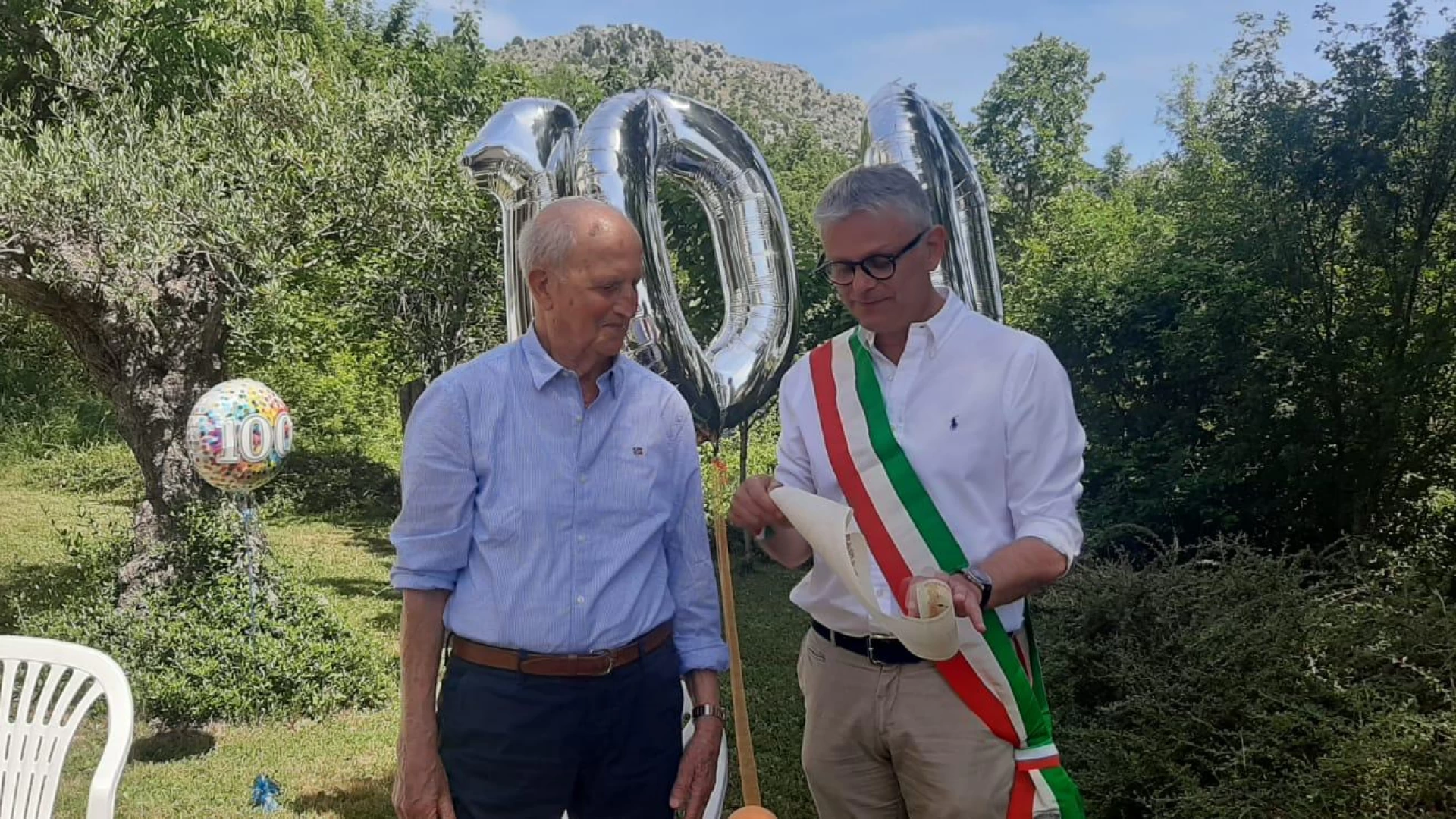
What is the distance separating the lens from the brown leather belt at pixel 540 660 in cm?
181

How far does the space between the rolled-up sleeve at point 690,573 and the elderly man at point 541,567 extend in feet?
0.31

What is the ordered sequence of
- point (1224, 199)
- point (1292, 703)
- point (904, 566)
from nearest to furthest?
point (904, 566)
point (1292, 703)
point (1224, 199)

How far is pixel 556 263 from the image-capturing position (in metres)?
1.81

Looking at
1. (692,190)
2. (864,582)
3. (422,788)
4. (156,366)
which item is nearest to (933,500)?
(864,582)

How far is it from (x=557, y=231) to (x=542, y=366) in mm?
237

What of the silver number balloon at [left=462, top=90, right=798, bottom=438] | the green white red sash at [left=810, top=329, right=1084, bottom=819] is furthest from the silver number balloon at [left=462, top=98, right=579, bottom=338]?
the green white red sash at [left=810, top=329, right=1084, bottom=819]

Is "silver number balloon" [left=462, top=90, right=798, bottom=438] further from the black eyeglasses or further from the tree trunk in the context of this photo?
the tree trunk

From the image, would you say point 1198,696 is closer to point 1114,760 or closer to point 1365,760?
point 1114,760

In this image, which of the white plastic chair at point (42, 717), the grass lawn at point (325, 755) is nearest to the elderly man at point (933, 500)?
the white plastic chair at point (42, 717)

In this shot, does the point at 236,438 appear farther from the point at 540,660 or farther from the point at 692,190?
the point at 540,660

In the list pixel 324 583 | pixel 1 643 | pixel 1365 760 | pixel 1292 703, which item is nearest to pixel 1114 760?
pixel 1292 703

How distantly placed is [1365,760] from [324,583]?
8982mm

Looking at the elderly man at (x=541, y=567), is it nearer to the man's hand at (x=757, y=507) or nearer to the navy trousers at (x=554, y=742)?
the navy trousers at (x=554, y=742)

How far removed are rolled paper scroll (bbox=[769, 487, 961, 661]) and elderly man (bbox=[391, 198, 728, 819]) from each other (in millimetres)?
331
